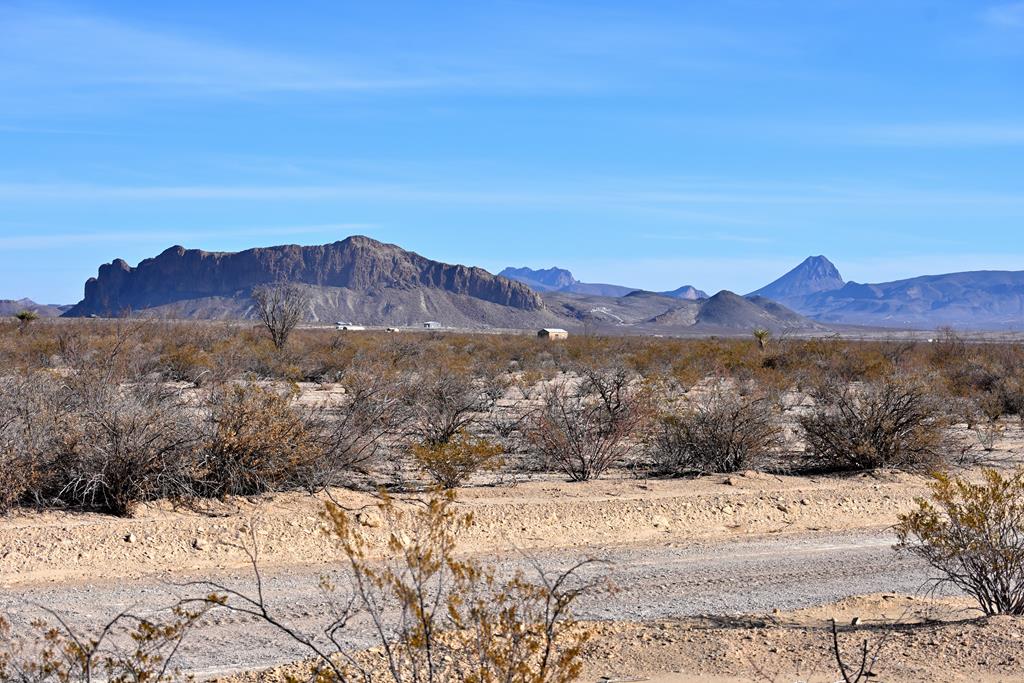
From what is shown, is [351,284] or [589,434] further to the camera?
[351,284]

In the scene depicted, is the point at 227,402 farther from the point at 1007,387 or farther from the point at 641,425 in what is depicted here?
the point at 1007,387

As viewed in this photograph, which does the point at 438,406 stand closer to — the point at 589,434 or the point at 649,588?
the point at 589,434

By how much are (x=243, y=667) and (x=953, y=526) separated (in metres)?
5.67

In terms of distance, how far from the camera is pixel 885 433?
53.1 ft

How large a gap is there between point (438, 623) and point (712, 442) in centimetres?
839

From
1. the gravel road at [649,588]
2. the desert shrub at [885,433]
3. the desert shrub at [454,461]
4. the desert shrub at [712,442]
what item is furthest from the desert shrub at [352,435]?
the desert shrub at [885,433]

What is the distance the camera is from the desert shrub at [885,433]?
16.2 meters

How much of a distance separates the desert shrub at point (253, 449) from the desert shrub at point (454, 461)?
57.9 inches

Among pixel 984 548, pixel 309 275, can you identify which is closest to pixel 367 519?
pixel 984 548

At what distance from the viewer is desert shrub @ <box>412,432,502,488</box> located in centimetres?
1373

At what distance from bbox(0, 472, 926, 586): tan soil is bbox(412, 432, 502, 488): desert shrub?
295 mm

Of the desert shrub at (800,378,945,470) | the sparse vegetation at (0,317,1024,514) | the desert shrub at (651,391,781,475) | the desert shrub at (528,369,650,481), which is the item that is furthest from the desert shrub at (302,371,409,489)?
the desert shrub at (800,378,945,470)

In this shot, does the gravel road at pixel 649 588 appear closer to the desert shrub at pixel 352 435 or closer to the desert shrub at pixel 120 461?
the desert shrub at pixel 120 461

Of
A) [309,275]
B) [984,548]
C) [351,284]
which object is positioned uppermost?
[309,275]
